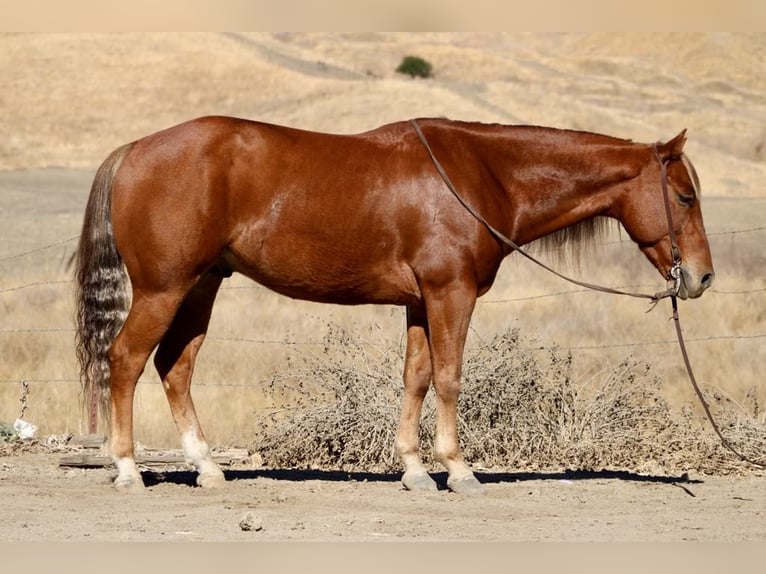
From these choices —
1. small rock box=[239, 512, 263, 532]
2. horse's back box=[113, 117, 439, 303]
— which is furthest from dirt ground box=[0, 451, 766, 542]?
horse's back box=[113, 117, 439, 303]

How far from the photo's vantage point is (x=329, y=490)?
8227 millimetres

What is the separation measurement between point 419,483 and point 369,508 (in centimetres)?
Result: 73

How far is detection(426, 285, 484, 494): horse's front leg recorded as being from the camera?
26.1ft

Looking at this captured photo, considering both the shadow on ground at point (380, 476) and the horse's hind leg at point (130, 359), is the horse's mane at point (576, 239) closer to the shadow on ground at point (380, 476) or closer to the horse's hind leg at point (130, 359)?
the shadow on ground at point (380, 476)

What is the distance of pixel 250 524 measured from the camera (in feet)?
22.1

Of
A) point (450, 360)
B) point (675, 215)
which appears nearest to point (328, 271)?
point (450, 360)

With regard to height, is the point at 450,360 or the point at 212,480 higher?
the point at 450,360

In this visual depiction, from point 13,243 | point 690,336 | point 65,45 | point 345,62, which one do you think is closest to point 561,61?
point 345,62

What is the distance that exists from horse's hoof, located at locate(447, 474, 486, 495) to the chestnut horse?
0.5 inches

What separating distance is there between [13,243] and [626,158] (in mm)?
17362

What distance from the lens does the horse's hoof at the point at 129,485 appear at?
801 cm

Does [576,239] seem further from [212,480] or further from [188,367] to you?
[212,480]

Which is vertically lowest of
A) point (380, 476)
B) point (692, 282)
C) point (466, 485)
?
point (380, 476)

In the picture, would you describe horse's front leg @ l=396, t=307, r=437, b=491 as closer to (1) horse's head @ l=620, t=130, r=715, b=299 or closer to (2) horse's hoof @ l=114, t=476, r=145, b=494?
(1) horse's head @ l=620, t=130, r=715, b=299
